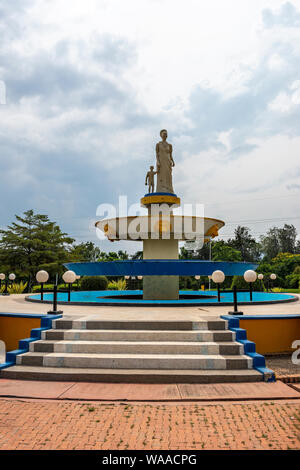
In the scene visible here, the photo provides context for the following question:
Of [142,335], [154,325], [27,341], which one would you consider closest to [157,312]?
[154,325]

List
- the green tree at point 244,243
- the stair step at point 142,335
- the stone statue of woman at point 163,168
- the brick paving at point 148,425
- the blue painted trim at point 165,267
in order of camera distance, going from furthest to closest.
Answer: the green tree at point 244,243 < the stone statue of woman at point 163,168 < the blue painted trim at point 165,267 < the stair step at point 142,335 < the brick paving at point 148,425

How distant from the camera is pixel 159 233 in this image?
14.6 metres

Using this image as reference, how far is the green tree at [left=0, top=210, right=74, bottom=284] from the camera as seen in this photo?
35938 millimetres

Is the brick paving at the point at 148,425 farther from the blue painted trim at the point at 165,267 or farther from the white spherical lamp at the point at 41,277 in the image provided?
the blue painted trim at the point at 165,267

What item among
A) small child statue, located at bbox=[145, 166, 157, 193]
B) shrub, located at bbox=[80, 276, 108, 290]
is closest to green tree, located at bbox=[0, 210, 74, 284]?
shrub, located at bbox=[80, 276, 108, 290]

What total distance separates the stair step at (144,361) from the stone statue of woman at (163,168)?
11.3m

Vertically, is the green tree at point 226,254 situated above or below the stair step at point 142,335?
above

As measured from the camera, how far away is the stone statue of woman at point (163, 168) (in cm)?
1673

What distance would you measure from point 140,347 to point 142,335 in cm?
44

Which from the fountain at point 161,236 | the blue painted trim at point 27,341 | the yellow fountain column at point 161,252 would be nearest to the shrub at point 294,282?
the fountain at point 161,236

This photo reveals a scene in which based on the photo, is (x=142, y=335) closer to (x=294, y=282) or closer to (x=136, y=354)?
(x=136, y=354)

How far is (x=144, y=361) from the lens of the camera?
6391 millimetres
